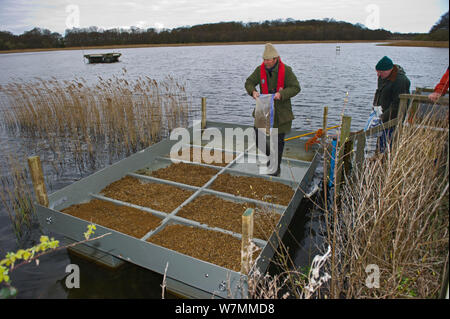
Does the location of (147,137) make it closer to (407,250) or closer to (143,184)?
(143,184)

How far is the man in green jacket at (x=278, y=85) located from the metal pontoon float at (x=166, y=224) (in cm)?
90

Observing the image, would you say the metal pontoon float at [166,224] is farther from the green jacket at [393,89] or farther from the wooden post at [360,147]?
the green jacket at [393,89]

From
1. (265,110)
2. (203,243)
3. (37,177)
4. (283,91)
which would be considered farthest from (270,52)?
(37,177)

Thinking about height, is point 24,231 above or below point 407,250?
below

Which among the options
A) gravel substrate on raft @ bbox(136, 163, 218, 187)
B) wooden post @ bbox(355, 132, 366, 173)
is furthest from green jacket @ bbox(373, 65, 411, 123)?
gravel substrate on raft @ bbox(136, 163, 218, 187)

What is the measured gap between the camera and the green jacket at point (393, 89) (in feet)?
15.6

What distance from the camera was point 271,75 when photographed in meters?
4.41

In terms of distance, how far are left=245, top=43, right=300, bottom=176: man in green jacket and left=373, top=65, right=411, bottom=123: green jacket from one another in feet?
5.27

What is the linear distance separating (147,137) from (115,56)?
1194 inches

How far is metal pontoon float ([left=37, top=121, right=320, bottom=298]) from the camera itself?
2865 mm

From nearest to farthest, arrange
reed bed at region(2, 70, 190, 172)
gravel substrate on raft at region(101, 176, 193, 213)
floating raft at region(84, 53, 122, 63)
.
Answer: gravel substrate on raft at region(101, 176, 193, 213) → reed bed at region(2, 70, 190, 172) → floating raft at region(84, 53, 122, 63)

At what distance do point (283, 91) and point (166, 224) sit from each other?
92.9 inches

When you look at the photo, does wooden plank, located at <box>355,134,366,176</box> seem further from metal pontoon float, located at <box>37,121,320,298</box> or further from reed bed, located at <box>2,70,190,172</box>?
reed bed, located at <box>2,70,190,172</box>
